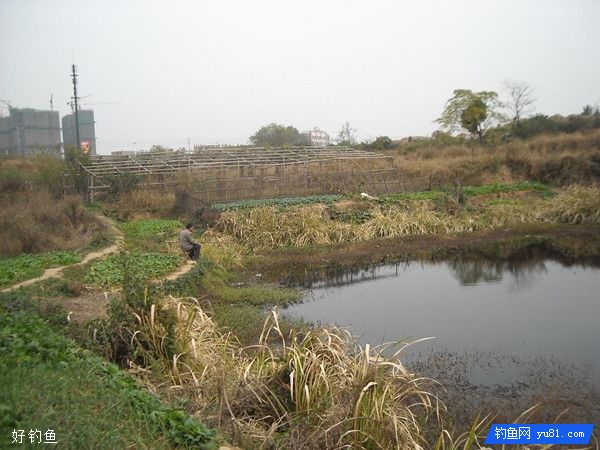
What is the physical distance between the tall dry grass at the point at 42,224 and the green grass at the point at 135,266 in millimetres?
2791

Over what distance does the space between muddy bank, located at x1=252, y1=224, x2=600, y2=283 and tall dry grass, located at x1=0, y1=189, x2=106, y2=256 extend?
5.74 meters

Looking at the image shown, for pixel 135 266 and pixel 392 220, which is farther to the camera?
pixel 392 220

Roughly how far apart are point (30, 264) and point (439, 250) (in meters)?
12.8

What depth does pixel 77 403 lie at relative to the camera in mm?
3912

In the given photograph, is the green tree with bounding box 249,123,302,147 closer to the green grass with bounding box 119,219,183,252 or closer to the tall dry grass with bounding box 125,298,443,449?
the green grass with bounding box 119,219,183,252

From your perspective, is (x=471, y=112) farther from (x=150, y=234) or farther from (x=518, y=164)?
(x=150, y=234)

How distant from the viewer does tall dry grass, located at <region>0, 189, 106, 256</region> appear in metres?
14.4

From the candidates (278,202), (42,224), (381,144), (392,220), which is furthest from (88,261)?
(381,144)

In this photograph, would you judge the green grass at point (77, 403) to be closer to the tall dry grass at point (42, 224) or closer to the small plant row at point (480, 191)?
the tall dry grass at point (42, 224)

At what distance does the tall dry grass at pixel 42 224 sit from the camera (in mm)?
14367

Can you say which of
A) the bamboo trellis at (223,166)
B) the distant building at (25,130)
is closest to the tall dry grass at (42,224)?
the bamboo trellis at (223,166)

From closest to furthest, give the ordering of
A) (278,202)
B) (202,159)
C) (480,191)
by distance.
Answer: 1. (278,202)
2. (480,191)
3. (202,159)

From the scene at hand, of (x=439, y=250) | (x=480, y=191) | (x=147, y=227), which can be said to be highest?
(x=480, y=191)

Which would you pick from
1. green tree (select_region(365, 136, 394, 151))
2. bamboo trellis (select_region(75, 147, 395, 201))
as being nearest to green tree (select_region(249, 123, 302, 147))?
green tree (select_region(365, 136, 394, 151))
